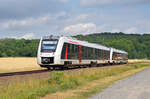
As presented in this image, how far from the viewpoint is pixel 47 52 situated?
28641mm

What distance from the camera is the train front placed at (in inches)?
1112

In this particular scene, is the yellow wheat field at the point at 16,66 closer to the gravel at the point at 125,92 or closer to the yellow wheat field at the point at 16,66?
the yellow wheat field at the point at 16,66

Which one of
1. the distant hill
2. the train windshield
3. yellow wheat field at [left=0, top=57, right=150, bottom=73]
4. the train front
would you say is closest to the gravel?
the train front

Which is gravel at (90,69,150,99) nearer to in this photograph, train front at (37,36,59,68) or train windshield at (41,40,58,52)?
train front at (37,36,59,68)

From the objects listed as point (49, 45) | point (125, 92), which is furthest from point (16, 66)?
point (125, 92)

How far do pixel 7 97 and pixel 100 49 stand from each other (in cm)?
3573

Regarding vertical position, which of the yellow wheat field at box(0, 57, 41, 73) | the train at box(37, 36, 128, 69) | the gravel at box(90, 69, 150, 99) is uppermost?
the train at box(37, 36, 128, 69)

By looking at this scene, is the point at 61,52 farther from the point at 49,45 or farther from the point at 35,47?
the point at 35,47

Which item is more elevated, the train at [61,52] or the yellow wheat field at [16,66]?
the train at [61,52]

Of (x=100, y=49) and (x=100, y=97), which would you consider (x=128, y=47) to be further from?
(x=100, y=97)

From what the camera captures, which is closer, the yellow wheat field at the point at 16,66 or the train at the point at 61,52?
the train at the point at 61,52

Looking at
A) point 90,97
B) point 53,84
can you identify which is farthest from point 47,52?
point 90,97

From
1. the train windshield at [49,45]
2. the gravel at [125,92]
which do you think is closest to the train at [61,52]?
the train windshield at [49,45]

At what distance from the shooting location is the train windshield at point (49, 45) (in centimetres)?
2883
